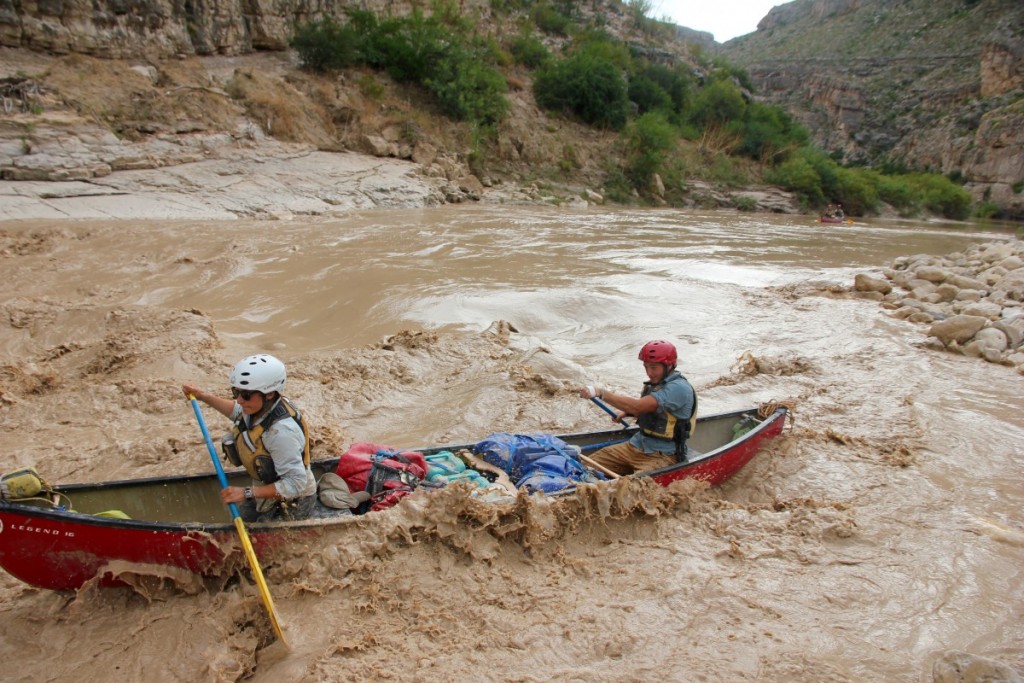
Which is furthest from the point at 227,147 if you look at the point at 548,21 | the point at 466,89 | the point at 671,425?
the point at 548,21

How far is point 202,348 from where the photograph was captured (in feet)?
20.8

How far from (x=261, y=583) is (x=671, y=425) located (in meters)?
2.79

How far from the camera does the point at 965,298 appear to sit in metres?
10.5

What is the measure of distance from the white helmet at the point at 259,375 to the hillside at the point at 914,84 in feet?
170


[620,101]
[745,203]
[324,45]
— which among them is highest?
[324,45]

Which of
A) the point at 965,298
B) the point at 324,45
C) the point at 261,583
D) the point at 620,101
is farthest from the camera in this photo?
the point at 620,101

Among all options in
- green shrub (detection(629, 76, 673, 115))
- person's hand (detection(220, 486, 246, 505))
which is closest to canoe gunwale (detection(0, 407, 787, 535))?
person's hand (detection(220, 486, 246, 505))

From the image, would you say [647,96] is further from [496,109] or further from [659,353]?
[659,353]

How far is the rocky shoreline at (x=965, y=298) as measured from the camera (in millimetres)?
8180

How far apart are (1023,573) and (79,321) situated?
819 cm

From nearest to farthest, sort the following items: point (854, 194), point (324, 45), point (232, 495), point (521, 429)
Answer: point (232, 495) < point (521, 429) < point (324, 45) < point (854, 194)

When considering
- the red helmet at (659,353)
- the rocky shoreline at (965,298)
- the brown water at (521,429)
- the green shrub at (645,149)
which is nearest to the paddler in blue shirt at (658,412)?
the red helmet at (659,353)

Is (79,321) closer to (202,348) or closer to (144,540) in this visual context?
(202,348)

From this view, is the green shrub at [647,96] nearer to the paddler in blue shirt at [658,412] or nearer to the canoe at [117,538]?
the paddler in blue shirt at [658,412]
